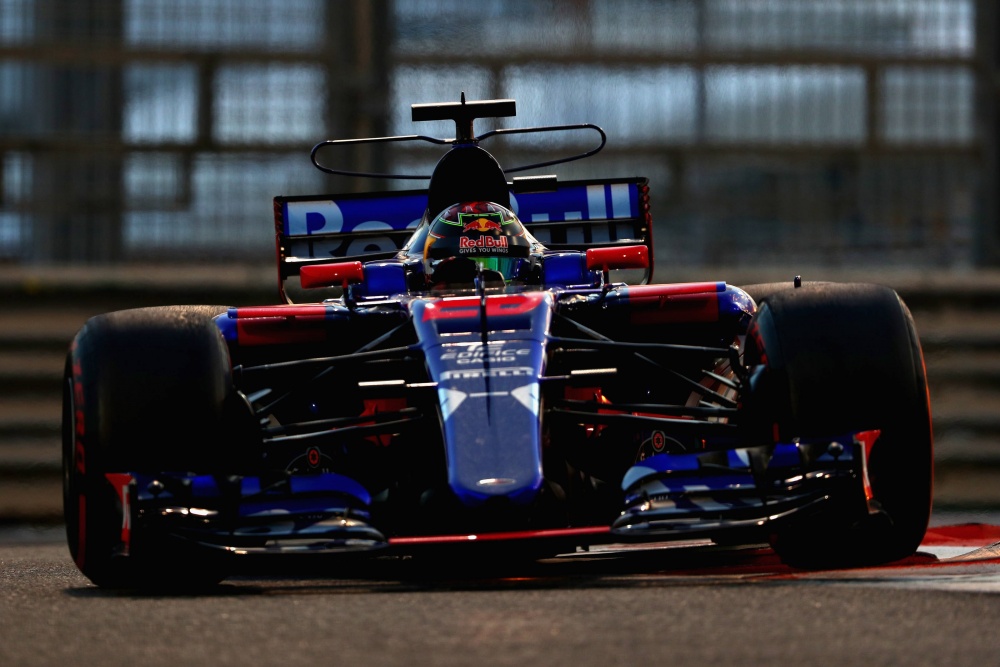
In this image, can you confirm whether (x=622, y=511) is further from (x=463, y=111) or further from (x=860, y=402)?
(x=463, y=111)

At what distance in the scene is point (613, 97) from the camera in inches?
379

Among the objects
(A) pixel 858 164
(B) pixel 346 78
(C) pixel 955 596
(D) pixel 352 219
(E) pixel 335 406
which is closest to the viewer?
(C) pixel 955 596

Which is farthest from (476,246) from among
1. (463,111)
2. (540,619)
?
(540,619)

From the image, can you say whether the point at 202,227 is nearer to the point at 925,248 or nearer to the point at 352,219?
the point at 352,219

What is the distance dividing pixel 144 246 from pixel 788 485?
4.74m

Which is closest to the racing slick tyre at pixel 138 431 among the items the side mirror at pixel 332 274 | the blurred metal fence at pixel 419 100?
the side mirror at pixel 332 274

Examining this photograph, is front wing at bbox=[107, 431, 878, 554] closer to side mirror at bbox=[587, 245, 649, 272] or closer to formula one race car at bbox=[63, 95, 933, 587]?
formula one race car at bbox=[63, 95, 933, 587]

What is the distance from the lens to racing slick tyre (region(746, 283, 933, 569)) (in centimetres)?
552

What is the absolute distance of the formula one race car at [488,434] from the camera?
207 inches

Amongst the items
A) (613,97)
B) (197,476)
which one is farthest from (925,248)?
(197,476)

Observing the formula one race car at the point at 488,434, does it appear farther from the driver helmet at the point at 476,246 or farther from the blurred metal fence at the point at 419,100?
the blurred metal fence at the point at 419,100

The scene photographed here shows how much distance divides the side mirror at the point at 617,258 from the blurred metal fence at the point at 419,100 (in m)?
2.18

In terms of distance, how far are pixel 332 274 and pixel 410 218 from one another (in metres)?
1.15

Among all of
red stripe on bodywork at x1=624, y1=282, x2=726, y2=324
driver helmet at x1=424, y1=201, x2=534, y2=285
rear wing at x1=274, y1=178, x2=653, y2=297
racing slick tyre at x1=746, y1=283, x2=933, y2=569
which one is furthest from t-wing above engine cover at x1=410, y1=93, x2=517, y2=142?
racing slick tyre at x1=746, y1=283, x2=933, y2=569
